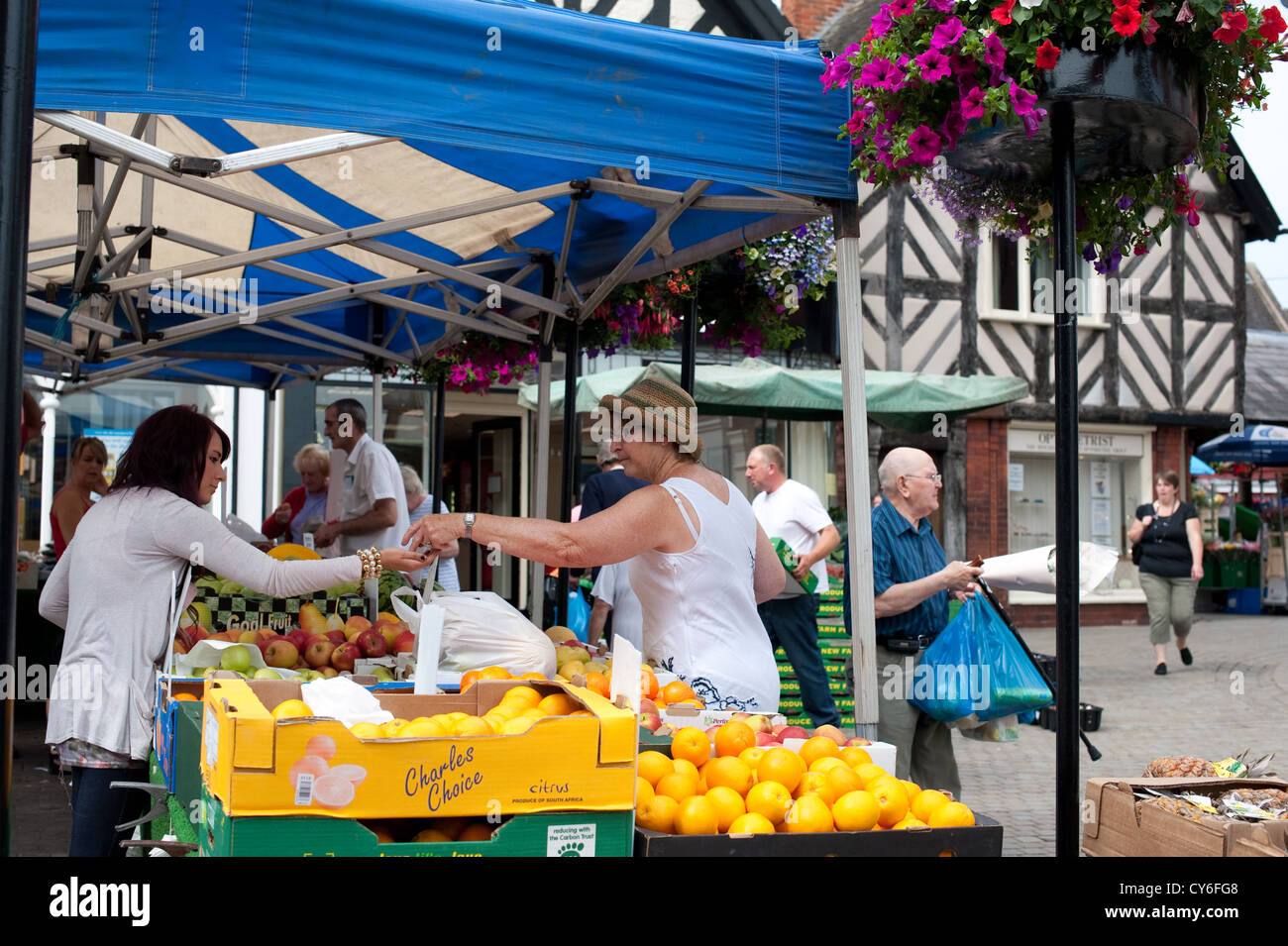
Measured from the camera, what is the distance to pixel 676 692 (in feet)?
10.3

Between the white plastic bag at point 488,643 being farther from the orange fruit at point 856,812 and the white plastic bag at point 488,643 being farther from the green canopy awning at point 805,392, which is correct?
the green canopy awning at point 805,392

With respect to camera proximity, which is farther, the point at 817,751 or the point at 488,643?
the point at 488,643

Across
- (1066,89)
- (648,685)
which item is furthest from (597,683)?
(1066,89)

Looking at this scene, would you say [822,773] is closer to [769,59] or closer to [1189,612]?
[769,59]

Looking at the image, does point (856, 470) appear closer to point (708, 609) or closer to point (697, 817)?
point (708, 609)

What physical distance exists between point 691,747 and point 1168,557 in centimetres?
977

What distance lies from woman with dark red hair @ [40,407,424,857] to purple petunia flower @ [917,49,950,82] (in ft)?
7.19

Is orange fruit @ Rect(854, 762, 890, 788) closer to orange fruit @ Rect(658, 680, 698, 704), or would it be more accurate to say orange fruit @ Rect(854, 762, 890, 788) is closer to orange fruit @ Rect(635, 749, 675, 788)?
orange fruit @ Rect(635, 749, 675, 788)

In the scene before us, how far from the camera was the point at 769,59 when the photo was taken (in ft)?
11.5

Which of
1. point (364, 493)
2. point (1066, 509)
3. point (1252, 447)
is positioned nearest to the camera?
point (1066, 509)

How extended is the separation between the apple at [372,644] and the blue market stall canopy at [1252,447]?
49.9 ft

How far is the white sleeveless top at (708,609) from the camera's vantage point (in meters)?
3.44

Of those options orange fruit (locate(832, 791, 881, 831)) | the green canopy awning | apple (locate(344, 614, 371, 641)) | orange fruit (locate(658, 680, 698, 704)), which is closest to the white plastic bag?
orange fruit (locate(658, 680, 698, 704))

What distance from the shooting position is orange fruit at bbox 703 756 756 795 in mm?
2398
